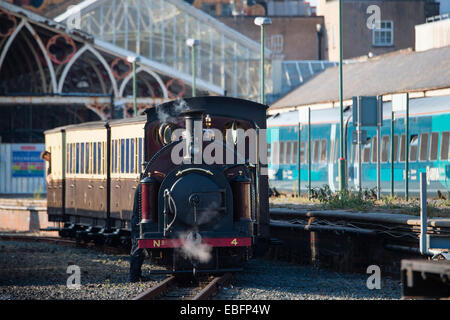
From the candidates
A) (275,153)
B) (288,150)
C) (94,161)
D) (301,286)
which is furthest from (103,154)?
(275,153)

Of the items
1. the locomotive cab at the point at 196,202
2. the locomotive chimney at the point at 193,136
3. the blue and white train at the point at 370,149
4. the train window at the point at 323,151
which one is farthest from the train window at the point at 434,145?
the locomotive chimney at the point at 193,136

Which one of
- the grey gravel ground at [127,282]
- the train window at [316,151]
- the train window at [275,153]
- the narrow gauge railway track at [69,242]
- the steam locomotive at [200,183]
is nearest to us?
the grey gravel ground at [127,282]

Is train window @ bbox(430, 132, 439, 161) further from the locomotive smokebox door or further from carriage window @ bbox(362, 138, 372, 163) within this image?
the locomotive smokebox door

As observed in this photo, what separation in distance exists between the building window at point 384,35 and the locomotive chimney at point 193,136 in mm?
49043

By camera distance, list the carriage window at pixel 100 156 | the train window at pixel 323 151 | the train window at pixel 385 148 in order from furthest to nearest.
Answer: the train window at pixel 323 151 < the train window at pixel 385 148 < the carriage window at pixel 100 156

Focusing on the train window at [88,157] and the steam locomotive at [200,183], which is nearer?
the steam locomotive at [200,183]

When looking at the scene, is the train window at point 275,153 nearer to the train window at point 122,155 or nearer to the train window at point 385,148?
the train window at point 385,148

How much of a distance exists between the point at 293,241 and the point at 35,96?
27309 mm

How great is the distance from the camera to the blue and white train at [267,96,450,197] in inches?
974

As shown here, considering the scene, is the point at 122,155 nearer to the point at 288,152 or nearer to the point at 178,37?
the point at 288,152

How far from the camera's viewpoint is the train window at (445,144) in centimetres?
2431

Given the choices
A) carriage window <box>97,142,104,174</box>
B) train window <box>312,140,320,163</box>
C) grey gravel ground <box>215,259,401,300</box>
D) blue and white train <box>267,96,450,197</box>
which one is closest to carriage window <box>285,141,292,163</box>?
blue and white train <box>267,96,450,197</box>

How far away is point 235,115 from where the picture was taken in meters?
15.5

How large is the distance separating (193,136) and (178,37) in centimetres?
3514
